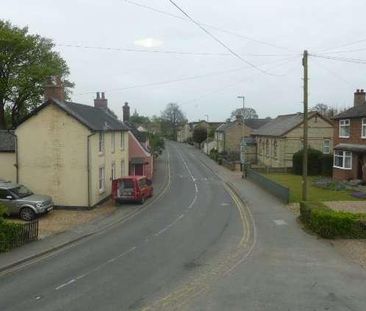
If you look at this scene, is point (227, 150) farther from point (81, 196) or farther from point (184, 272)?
point (184, 272)

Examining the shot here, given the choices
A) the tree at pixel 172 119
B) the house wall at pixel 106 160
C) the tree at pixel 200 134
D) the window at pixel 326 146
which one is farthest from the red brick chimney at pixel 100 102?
the tree at pixel 172 119

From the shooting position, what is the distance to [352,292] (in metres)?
13.6

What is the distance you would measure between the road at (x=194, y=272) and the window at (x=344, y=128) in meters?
19.3

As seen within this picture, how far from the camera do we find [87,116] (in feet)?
113

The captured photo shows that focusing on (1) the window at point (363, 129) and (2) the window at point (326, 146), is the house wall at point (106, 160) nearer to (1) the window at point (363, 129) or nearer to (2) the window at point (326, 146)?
(1) the window at point (363, 129)

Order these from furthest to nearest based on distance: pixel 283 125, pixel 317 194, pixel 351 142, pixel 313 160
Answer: pixel 283 125 < pixel 313 160 < pixel 351 142 < pixel 317 194

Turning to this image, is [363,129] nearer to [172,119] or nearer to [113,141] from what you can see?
[113,141]

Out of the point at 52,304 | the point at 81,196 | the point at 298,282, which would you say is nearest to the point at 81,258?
the point at 52,304

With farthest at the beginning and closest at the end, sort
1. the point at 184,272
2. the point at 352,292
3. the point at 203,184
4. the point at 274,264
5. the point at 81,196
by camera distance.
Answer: the point at 203,184 → the point at 81,196 → the point at 274,264 → the point at 184,272 → the point at 352,292

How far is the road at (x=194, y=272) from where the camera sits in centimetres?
1262

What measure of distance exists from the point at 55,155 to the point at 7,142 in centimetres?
465

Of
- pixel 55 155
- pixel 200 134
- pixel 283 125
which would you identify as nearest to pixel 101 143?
pixel 55 155

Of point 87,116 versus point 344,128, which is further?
point 344,128

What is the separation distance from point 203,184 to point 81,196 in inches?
694
